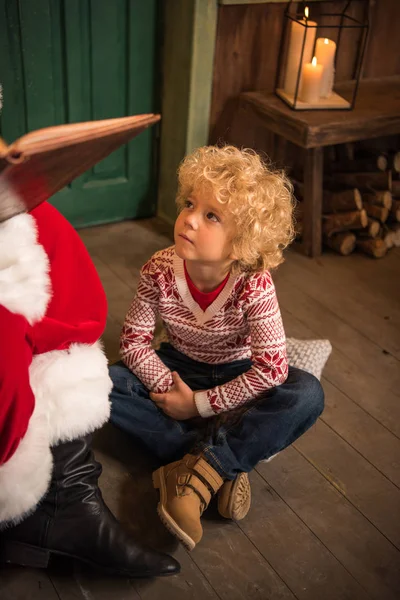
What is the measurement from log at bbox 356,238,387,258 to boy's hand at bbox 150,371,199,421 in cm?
126

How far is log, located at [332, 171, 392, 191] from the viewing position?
8.30ft

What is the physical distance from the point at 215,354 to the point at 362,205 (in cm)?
122

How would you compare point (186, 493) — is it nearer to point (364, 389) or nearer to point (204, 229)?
point (204, 229)

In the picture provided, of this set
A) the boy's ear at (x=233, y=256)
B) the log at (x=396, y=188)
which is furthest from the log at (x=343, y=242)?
the boy's ear at (x=233, y=256)

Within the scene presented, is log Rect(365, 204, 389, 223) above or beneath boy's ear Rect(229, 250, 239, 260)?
beneath

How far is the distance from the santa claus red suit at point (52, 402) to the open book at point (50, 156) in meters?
0.10

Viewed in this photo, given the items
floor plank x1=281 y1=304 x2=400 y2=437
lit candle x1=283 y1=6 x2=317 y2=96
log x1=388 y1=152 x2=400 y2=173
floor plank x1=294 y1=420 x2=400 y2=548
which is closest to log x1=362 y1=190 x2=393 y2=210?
log x1=388 y1=152 x2=400 y2=173

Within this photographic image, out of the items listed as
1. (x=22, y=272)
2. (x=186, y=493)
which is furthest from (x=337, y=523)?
(x=22, y=272)

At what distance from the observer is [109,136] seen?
94 cm

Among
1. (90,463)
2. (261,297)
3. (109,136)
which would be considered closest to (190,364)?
(261,297)

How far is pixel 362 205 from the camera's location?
99.1 inches

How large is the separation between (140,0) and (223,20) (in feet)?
0.92

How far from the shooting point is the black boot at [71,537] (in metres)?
1.24

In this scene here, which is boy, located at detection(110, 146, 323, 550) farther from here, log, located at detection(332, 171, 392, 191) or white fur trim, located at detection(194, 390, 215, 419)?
log, located at detection(332, 171, 392, 191)
